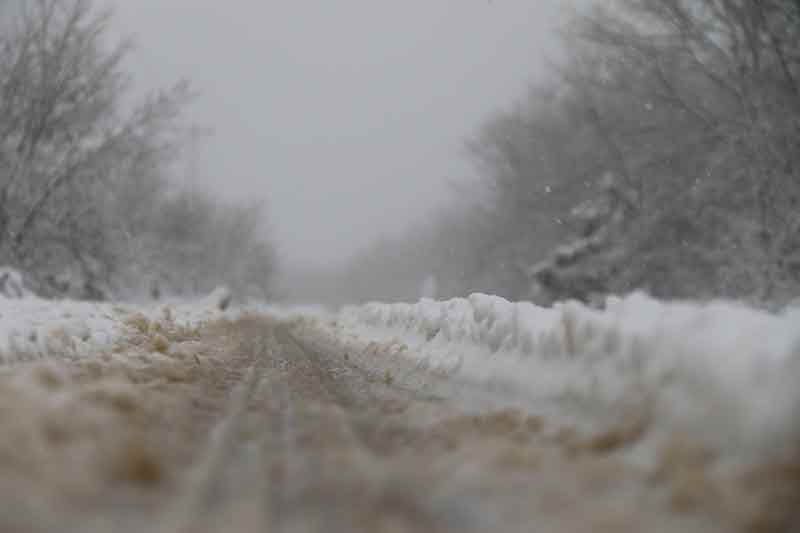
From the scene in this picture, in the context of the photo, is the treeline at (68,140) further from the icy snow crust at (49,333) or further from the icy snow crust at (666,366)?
the icy snow crust at (666,366)

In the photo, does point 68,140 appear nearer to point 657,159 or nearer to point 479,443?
point 657,159

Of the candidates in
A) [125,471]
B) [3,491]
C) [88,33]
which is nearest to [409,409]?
[125,471]

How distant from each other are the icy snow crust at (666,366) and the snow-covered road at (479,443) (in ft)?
0.04

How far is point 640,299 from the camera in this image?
179 inches

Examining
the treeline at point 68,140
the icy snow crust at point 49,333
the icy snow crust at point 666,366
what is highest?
the treeline at point 68,140

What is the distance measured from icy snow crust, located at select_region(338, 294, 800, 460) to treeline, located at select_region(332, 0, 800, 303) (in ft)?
33.9

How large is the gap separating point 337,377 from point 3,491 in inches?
186

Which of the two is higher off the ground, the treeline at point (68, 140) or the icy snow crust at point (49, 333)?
the treeline at point (68, 140)

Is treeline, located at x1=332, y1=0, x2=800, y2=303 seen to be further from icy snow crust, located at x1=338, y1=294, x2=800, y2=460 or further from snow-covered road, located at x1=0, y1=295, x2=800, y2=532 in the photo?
snow-covered road, located at x1=0, y1=295, x2=800, y2=532

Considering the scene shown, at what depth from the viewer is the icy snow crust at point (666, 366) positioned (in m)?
2.88

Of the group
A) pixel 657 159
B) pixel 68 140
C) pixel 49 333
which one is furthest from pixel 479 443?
pixel 68 140

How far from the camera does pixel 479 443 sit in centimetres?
353

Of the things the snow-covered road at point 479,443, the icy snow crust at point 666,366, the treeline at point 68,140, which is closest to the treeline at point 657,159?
the icy snow crust at point 666,366

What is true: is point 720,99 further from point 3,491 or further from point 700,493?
point 3,491
